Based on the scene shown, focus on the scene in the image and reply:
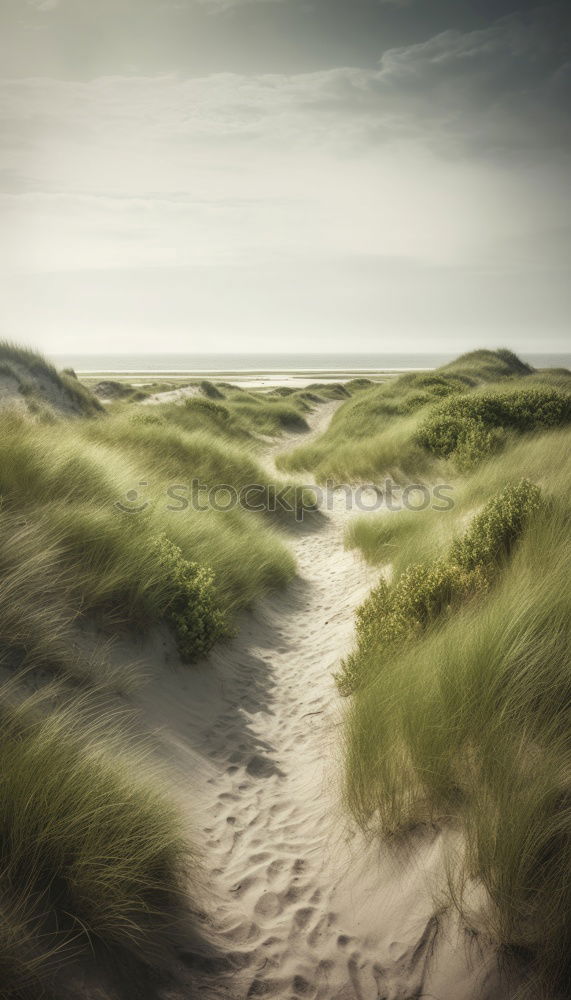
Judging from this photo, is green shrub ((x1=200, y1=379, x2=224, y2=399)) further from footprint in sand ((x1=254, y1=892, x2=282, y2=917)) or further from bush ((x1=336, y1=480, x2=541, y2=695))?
footprint in sand ((x1=254, y1=892, x2=282, y2=917))

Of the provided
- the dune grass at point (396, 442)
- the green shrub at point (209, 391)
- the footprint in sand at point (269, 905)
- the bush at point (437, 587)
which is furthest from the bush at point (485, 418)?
the green shrub at point (209, 391)

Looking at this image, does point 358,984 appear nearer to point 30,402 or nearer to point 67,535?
point 67,535

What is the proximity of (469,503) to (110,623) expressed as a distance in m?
5.42

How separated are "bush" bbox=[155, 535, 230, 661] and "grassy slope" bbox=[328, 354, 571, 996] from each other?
1479mm

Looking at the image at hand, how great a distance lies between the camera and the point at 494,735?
2654mm

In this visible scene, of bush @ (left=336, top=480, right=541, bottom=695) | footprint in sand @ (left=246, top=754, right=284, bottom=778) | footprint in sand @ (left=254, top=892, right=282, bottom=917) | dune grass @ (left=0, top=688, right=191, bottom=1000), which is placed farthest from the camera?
bush @ (left=336, top=480, right=541, bottom=695)

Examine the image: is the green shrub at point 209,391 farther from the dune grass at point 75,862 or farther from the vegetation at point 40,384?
the dune grass at point 75,862

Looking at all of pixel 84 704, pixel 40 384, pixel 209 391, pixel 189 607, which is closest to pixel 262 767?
pixel 84 704

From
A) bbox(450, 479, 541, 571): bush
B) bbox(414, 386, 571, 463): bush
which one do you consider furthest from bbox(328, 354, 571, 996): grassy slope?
bbox(414, 386, 571, 463): bush

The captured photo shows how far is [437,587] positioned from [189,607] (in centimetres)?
234

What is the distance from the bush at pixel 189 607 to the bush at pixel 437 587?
4.36 ft

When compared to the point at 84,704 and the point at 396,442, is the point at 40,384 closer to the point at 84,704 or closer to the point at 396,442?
the point at 396,442

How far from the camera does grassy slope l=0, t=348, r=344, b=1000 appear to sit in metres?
2.07

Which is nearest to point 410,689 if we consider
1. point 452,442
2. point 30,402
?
point 452,442
